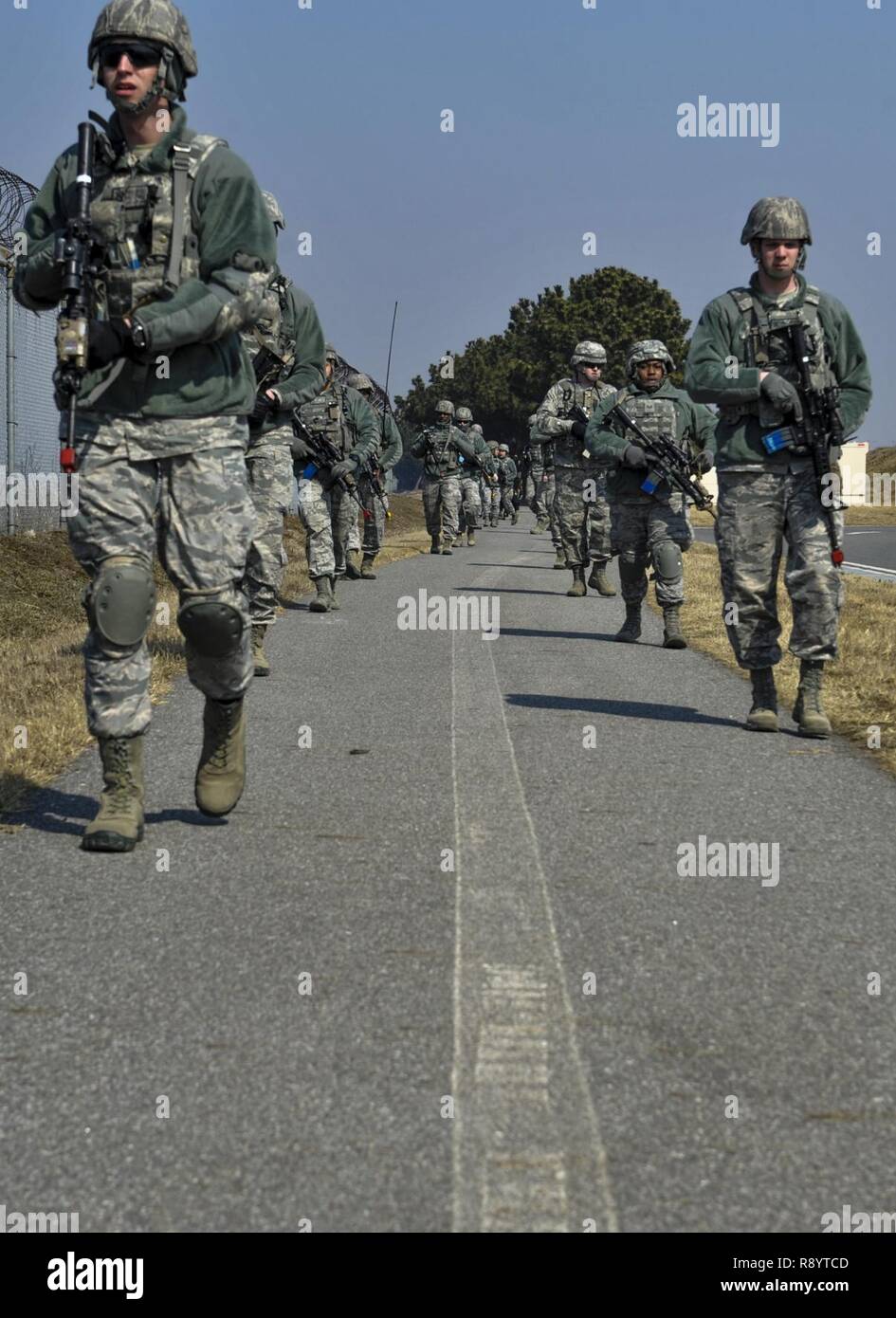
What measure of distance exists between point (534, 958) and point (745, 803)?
2.11m

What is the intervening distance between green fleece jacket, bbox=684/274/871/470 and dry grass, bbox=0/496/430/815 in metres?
2.85

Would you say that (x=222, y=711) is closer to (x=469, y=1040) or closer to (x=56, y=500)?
(x=469, y=1040)

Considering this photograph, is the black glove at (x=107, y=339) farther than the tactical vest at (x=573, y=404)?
No

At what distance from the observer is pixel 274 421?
9375 millimetres

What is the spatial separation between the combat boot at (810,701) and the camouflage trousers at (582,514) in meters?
7.65

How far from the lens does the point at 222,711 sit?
535 centimetres

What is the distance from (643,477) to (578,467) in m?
4.20

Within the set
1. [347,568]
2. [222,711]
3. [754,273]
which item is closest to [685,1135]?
[222,711]

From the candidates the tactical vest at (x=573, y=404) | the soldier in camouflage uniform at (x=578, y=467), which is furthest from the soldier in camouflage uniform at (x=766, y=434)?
the tactical vest at (x=573, y=404)

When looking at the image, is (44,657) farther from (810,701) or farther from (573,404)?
(573,404)

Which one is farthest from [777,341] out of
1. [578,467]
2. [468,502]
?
[468,502]

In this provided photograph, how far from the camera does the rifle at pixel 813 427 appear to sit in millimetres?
7469

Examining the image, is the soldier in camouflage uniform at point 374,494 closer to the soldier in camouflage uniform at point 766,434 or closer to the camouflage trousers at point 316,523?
the camouflage trousers at point 316,523

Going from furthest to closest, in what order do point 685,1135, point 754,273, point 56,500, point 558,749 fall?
point 56,500 < point 754,273 < point 558,749 < point 685,1135
